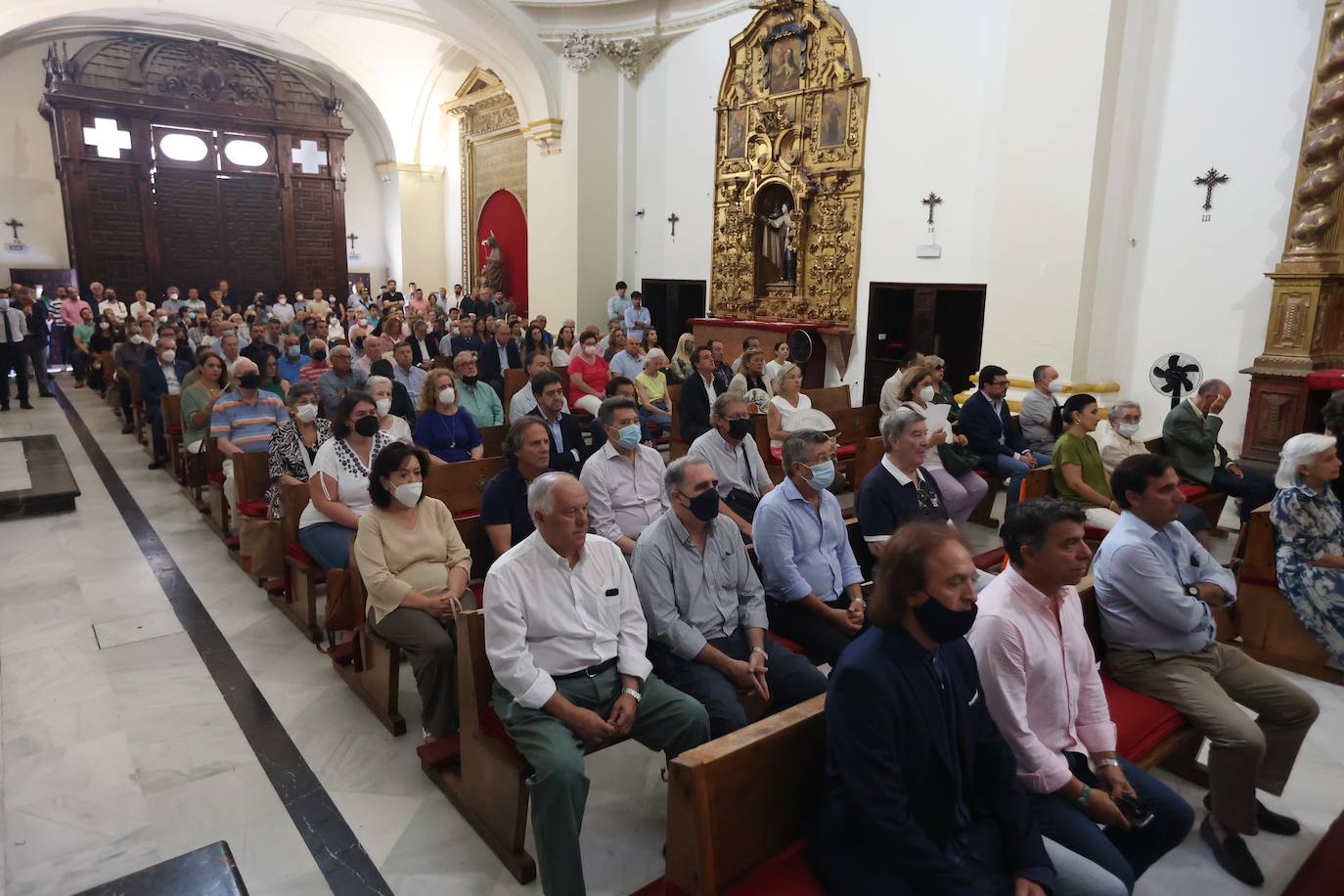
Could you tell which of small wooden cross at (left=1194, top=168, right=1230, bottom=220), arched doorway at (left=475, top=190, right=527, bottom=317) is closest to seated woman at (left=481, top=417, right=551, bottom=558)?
small wooden cross at (left=1194, top=168, right=1230, bottom=220)

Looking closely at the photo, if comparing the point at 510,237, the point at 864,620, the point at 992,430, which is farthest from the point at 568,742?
the point at 510,237

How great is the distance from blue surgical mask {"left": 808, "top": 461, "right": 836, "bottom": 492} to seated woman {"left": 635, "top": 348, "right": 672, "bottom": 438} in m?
3.60

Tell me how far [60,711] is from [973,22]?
9158mm

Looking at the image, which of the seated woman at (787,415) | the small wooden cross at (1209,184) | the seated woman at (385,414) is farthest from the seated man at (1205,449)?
the seated woman at (385,414)

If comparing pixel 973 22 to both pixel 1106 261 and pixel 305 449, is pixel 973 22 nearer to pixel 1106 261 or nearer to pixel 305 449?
pixel 1106 261

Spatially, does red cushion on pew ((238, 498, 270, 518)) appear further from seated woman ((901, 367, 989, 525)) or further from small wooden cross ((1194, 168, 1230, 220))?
small wooden cross ((1194, 168, 1230, 220))

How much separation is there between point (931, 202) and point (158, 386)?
7966 millimetres

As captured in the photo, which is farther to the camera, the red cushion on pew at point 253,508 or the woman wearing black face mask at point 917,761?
the red cushion on pew at point 253,508

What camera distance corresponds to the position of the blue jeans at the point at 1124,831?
2023 mm

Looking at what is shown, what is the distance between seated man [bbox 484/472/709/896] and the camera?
239cm

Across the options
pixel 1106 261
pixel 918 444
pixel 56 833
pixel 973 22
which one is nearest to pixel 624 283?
pixel 973 22

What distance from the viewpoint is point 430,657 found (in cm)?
299

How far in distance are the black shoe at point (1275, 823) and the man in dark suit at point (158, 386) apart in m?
8.05

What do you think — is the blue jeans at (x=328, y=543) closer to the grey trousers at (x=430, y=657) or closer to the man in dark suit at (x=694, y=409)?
the grey trousers at (x=430, y=657)
